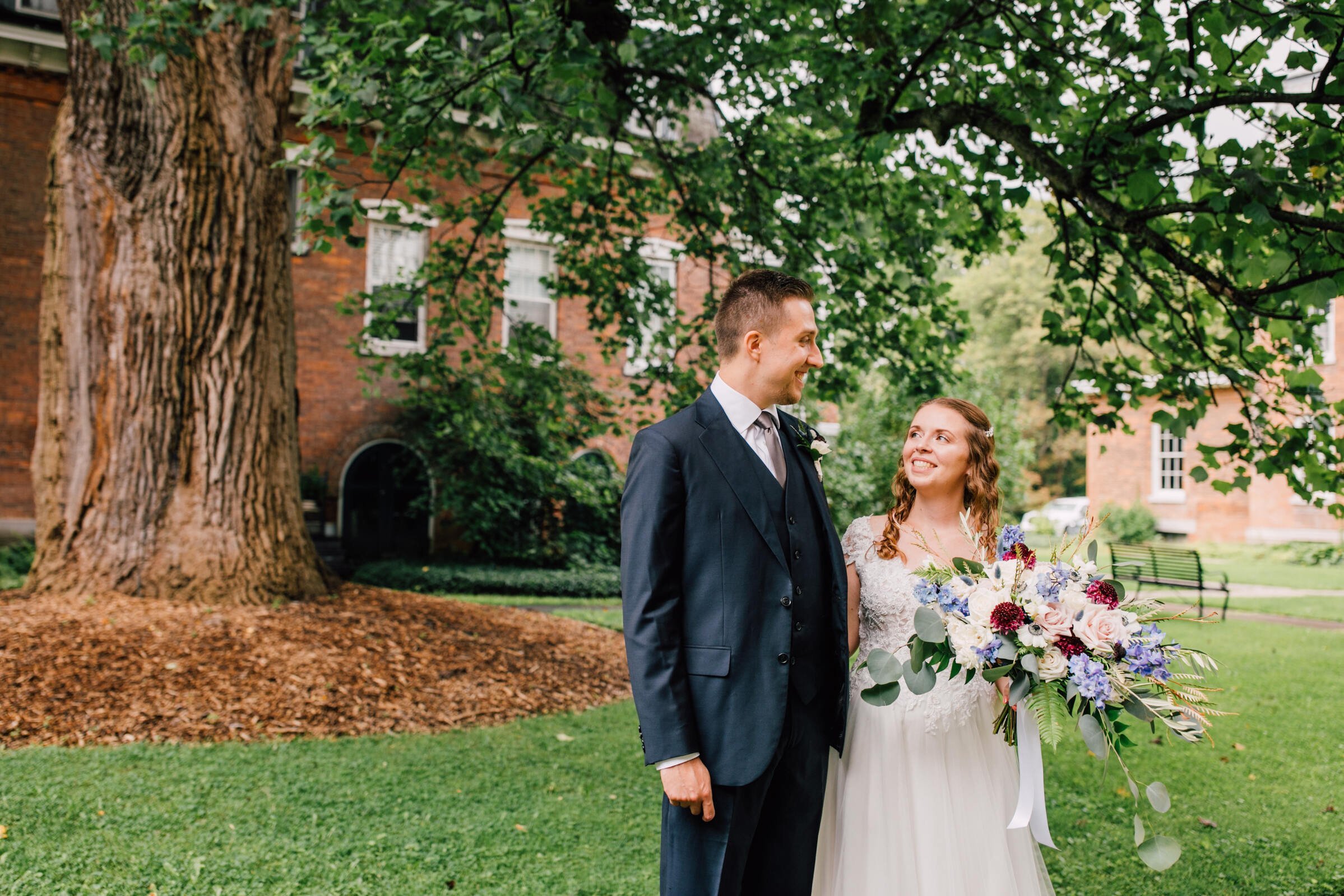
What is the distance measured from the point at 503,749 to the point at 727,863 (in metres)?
3.79

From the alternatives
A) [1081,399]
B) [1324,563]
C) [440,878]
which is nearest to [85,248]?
[440,878]

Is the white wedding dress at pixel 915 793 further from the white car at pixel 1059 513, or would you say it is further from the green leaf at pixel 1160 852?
the white car at pixel 1059 513

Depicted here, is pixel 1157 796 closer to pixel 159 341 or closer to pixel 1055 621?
pixel 1055 621

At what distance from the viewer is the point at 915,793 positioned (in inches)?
120

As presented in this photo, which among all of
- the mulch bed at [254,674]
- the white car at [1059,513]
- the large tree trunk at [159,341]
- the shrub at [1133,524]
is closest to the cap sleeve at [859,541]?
the mulch bed at [254,674]

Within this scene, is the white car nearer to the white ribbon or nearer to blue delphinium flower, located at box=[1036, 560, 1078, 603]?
the white ribbon

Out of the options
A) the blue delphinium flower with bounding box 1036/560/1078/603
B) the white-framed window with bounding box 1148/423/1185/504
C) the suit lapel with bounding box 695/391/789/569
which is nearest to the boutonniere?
the suit lapel with bounding box 695/391/789/569

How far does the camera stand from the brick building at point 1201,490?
23.8m

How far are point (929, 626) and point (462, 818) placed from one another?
126 inches

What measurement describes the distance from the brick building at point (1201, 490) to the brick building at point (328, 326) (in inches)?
603

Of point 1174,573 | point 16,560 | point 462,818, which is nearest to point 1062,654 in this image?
point 462,818

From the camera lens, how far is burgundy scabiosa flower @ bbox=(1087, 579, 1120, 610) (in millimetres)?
2529

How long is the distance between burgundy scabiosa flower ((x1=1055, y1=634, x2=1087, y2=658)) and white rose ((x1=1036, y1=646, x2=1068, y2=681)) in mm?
11

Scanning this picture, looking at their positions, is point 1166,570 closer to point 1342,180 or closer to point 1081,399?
point 1081,399
